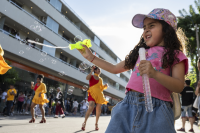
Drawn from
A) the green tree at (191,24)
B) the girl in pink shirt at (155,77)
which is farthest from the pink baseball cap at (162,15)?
the green tree at (191,24)

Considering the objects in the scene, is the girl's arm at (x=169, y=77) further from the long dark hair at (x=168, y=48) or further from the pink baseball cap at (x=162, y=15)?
the pink baseball cap at (x=162, y=15)

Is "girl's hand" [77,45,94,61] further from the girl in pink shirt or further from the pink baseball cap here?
the pink baseball cap

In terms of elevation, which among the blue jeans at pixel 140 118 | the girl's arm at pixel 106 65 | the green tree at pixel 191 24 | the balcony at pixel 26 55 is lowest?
the blue jeans at pixel 140 118

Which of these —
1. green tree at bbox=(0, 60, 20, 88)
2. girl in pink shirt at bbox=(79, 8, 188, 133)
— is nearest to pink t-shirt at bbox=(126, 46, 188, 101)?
girl in pink shirt at bbox=(79, 8, 188, 133)

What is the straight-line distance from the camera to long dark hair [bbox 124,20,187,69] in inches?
64.2

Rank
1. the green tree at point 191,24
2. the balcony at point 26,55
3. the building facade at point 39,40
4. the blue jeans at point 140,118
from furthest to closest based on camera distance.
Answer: the green tree at point 191,24, the building facade at point 39,40, the balcony at point 26,55, the blue jeans at point 140,118

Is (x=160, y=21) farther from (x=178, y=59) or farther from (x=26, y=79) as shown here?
(x=26, y=79)

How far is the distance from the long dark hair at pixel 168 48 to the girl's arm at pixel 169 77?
8 cm

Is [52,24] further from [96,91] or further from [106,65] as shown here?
[106,65]

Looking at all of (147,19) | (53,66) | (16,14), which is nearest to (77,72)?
(53,66)

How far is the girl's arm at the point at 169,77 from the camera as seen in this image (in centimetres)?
132

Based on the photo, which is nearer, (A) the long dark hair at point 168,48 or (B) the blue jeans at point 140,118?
(B) the blue jeans at point 140,118

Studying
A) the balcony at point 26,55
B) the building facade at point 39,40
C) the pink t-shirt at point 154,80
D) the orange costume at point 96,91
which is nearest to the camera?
the pink t-shirt at point 154,80

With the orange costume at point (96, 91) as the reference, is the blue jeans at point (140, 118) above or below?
below
